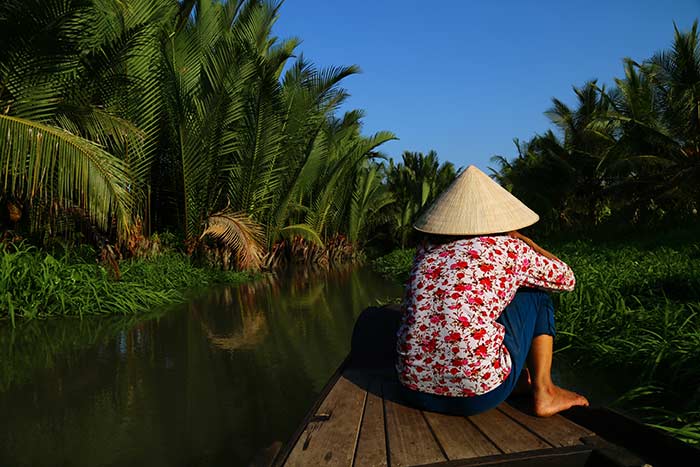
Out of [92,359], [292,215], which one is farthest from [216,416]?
[292,215]

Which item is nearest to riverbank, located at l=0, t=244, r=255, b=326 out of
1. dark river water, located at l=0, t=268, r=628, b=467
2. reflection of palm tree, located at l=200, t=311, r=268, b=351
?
dark river water, located at l=0, t=268, r=628, b=467

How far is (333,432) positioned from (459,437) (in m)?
0.45

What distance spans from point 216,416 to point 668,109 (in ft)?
44.1

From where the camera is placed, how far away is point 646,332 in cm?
415

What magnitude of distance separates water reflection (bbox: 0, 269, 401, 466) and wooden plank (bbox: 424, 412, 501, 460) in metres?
0.83

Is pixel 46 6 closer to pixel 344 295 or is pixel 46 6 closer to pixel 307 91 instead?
pixel 344 295

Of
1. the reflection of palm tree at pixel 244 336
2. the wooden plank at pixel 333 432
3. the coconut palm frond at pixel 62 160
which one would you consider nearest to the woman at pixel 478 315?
the wooden plank at pixel 333 432

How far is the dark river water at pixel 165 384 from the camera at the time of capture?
2781 mm

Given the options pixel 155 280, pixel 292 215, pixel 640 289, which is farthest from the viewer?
pixel 292 215

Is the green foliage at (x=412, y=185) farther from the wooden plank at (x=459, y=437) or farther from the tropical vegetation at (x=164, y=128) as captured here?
the wooden plank at (x=459, y=437)

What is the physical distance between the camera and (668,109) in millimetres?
12953

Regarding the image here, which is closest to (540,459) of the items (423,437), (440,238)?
(423,437)

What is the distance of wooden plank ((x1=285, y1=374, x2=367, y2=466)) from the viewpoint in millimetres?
1756

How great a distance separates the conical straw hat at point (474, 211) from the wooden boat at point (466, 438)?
28.7 inches
